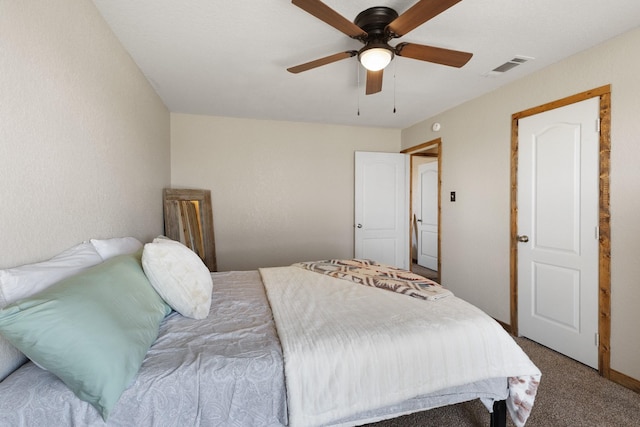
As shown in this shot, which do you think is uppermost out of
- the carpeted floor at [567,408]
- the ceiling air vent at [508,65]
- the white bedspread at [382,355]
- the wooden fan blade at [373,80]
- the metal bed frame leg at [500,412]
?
the ceiling air vent at [508,65]

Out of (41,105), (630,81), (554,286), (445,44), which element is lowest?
(554,286)

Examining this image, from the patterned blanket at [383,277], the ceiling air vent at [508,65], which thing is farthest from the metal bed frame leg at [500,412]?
the ceiling air vent at [508,65]

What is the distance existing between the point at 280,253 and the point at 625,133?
356 centimetres

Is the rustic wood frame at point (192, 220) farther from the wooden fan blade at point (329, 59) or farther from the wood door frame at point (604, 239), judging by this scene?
the wood door frame at point (604, 239)

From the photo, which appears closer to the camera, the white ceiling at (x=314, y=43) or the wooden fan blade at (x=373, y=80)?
the white ceiling at (x=314, y=43)

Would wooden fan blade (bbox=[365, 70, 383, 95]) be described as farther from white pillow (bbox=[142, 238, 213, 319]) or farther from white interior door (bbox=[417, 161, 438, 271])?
white interior door (bbox=[417, 161, 438, 271])

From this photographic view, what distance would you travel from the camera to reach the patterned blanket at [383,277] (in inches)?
73.0

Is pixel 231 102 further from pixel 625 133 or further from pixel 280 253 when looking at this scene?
pixel 625 133

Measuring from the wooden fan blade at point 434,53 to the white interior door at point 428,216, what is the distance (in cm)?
379

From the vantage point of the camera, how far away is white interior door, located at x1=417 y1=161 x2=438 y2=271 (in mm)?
5574

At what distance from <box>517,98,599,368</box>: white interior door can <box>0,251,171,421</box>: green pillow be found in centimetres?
297

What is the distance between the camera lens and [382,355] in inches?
49.5

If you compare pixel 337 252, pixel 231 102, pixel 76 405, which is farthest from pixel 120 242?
pixel 337 252

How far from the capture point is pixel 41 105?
4.12 ft
